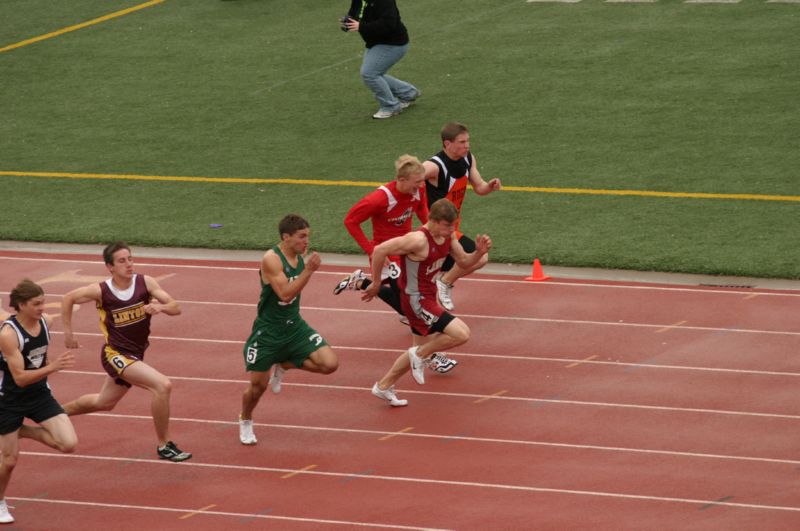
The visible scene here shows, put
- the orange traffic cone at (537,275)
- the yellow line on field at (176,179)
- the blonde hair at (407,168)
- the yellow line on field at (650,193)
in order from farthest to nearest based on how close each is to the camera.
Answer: the yellow line on field at (176,179) < the yellow line on field at (650,193) < the orange traffic cone at (537,275) < the blonde hair at (407,168)

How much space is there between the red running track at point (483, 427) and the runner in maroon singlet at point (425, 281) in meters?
0.52

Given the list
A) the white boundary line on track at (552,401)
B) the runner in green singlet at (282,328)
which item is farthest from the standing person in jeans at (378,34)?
the runner in green singlet at (282,328)

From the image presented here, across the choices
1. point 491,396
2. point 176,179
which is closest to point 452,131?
point 491,396

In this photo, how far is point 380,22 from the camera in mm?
19188

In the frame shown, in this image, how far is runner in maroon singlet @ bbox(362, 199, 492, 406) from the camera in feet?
34.9

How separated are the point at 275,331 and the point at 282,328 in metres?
0.06

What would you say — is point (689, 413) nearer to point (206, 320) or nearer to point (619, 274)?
point (619, 274)

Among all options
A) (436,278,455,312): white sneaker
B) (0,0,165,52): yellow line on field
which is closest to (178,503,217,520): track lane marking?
(436,278,455,312): white sneaker

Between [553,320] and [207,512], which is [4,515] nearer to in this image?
[207,512]

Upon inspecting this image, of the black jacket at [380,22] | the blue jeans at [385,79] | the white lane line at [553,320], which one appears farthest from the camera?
the blue jeans at [385,79]

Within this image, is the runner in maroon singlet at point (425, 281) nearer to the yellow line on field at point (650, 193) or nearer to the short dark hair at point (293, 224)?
the short dark hair at point (293, 224)

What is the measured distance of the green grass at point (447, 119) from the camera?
15734 mm

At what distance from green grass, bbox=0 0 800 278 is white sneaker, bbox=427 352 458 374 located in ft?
10.00

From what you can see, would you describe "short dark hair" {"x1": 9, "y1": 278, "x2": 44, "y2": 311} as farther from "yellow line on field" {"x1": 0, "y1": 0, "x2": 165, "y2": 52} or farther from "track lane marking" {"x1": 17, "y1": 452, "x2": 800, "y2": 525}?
"yellow line on field" {"x1": 0, "y1": 0, "x2": 165, "y2": 52}
